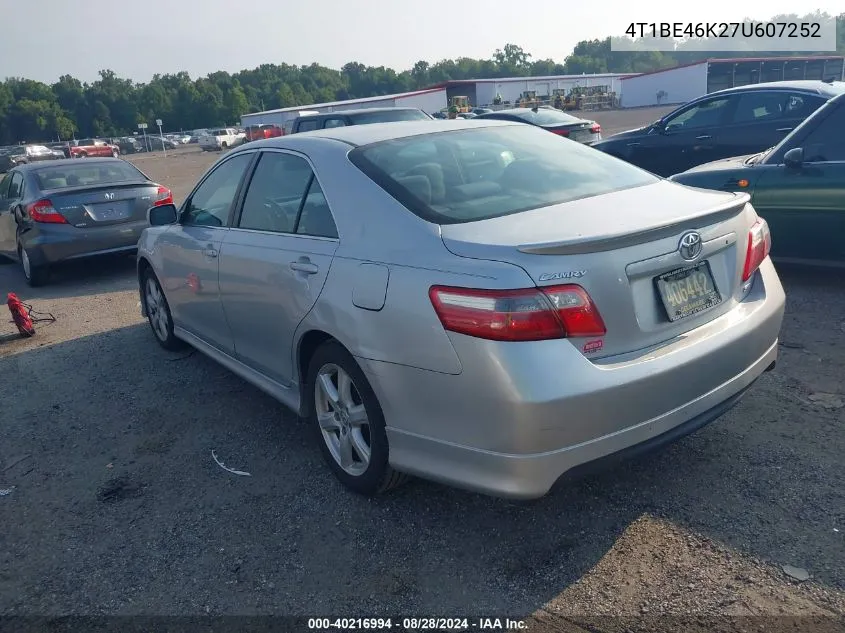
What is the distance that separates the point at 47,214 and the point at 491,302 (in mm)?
7586

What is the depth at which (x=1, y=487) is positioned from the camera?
3.91 metres

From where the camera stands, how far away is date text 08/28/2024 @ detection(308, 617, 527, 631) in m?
2.52

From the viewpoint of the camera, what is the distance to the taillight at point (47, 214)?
8.41 m

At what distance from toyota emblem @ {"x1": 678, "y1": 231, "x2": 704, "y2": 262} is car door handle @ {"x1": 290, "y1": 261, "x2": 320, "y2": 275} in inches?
62.1

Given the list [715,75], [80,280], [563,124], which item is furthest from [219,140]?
[80,280]

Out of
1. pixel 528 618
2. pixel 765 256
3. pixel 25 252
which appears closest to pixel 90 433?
pixel 528 618

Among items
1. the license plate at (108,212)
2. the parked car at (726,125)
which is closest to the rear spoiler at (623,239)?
the parked car at (726,125)

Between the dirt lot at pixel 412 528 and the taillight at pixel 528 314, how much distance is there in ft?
3.16

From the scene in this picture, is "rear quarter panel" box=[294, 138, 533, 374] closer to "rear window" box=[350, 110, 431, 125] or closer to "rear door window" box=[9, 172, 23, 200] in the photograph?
"rear door window" box=[9, 172, 23, 200]

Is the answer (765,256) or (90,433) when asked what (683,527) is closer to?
(765,256)

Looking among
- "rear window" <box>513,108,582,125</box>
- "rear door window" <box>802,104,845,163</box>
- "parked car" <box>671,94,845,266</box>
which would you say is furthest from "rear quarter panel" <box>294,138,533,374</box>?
"rear window" <box>513,108,582,125</box>

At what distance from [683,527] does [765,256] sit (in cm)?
134

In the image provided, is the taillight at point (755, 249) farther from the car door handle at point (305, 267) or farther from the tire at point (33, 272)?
the tire at point (33, 272)

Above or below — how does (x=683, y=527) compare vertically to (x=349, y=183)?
below
